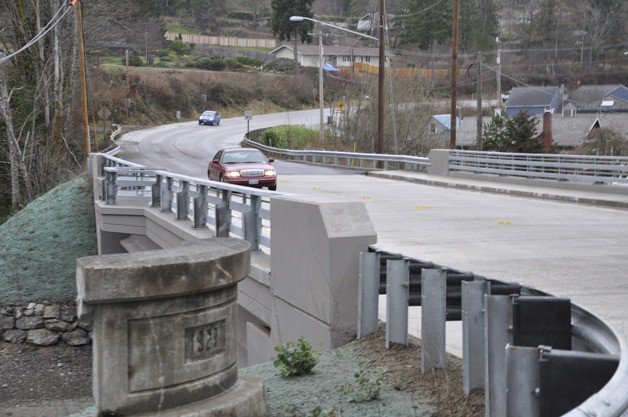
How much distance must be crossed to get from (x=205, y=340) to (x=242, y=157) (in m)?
22.3

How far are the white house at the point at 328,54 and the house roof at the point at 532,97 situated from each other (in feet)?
127

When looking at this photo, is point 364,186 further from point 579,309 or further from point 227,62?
point 227,62

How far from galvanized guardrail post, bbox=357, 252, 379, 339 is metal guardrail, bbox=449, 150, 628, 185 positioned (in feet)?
57.4

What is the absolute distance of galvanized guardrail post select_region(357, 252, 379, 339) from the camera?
8164mm

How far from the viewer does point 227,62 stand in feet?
381

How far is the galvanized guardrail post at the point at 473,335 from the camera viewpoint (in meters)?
6.21

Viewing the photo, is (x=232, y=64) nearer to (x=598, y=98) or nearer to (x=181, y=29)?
(x=181, y=29)

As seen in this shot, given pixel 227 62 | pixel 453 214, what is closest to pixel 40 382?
pixel 453 214

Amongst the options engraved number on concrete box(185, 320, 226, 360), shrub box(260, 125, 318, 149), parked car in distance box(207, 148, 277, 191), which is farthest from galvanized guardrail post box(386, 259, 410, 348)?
shrub box(260, 125, 318, 149)

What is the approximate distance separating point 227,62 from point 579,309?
113 meters

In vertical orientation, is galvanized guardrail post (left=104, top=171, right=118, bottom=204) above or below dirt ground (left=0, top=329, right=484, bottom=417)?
above

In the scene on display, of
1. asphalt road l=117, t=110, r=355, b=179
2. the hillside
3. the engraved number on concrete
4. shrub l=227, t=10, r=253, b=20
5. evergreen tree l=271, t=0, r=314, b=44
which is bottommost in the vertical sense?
the hillside

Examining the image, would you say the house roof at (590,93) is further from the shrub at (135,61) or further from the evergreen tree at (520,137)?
the evergreen tree at (520,137)

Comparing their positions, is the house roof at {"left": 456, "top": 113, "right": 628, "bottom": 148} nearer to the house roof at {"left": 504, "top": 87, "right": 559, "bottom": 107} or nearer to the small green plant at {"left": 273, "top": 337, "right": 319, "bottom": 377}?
the house roof at {"left": 504, "top": 87, "right": 559, "bottom": 107}
